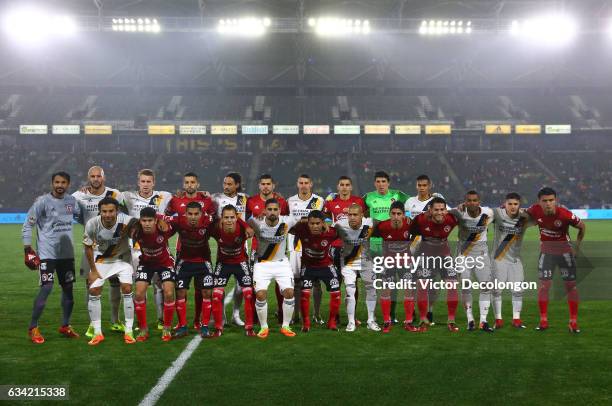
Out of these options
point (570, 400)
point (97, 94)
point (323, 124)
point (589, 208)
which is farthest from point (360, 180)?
point (570, 400)

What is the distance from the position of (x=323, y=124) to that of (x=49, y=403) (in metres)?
38.1

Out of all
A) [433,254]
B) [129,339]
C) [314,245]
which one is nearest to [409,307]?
[433,254]

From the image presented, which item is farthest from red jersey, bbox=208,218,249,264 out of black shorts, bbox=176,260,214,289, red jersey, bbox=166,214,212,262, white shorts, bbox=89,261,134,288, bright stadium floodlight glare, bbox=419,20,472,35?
bright stadium floodlight glare, bbox=419,20,472,35

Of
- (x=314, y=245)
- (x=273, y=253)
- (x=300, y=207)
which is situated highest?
(x=300, y=207)

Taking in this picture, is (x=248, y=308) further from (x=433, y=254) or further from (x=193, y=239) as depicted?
(x=433, y=254)

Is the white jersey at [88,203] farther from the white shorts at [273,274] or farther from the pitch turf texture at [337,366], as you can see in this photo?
the white shorts at [273,274]

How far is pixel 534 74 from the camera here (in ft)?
153

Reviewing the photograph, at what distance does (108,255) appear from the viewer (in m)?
7.94

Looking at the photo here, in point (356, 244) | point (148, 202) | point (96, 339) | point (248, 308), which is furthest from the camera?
point (148, 202)

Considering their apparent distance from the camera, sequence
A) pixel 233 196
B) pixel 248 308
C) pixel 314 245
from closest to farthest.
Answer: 1. pixel 248 308
2. pixel 314 245
3. pixel 233 196

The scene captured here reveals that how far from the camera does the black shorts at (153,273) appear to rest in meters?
7.89

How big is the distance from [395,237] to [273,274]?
1.87m

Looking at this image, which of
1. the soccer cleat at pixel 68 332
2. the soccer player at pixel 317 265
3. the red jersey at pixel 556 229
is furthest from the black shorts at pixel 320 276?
the soccer cleat at pixel 68 332

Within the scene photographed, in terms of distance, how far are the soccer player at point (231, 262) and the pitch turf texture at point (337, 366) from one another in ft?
1.21
